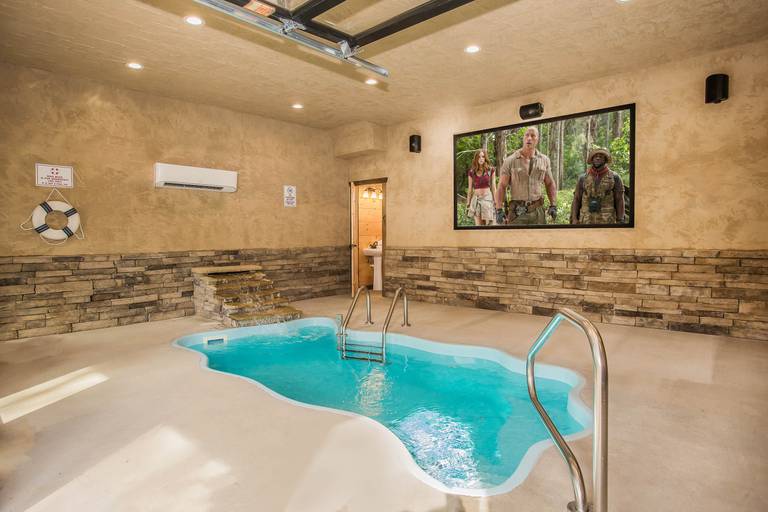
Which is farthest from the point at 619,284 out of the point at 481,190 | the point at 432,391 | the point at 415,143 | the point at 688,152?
the point at 415,143

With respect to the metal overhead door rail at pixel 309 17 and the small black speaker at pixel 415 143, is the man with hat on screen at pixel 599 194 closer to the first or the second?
the small black speaker at pixel 415 143

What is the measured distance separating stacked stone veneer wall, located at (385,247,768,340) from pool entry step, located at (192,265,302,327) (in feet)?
8.19

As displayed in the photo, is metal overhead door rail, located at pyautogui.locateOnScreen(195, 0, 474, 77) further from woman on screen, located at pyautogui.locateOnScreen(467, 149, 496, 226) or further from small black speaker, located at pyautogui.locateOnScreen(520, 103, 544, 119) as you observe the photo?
woman on screen, located at pyautogui.locateOnScreen(467, 149, 496, 226)

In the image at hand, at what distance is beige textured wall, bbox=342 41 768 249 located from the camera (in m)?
4.28

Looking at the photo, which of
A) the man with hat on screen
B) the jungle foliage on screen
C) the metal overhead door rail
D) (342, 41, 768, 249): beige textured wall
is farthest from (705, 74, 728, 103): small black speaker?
the metal overhead door rail

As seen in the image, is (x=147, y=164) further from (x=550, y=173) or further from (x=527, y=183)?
(x=550, y=173)

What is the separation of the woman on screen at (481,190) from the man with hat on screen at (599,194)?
3.79ft

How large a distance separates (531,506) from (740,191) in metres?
4.37

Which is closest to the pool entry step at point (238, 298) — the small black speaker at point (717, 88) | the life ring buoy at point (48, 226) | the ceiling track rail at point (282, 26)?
the life ring buoy at point (48, 226)

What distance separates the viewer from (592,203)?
5203 millimetres

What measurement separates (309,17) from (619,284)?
14.3 feet

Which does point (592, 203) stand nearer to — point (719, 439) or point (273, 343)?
point (719, 439)

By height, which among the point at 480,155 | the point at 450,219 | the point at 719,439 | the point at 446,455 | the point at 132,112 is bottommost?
the point at 446,455

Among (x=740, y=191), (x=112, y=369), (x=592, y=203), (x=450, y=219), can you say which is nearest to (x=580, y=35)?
(x=592, y=203)
